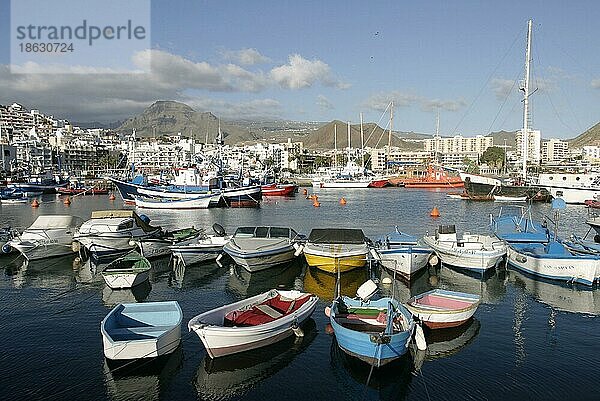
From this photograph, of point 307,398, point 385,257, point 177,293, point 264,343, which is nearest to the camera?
point 307,398

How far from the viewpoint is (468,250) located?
23812 mm

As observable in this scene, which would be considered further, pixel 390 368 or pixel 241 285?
pixel 241 285

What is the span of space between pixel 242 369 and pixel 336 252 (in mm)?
10423

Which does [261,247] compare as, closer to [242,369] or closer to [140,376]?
[242,369]

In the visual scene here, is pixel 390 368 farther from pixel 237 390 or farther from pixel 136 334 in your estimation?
pixel 136 334

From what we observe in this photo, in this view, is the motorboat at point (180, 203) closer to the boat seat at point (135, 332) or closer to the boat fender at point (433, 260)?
the boat fender at point (433, 260)

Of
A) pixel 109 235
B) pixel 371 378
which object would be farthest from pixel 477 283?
pixel 109 235

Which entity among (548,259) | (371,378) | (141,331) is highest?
(548,259)

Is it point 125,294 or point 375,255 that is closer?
point 125,294

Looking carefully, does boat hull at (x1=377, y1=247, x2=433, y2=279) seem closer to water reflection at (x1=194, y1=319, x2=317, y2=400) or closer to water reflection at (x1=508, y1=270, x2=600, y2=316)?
Answer: water reflection at (x1=508, y1=270, x2=600, y2=316)

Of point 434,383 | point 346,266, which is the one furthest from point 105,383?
point 346,266

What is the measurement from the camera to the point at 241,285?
22.2m

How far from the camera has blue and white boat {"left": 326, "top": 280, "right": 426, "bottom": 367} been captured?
12641 millimetres

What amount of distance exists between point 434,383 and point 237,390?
4.77 meters
